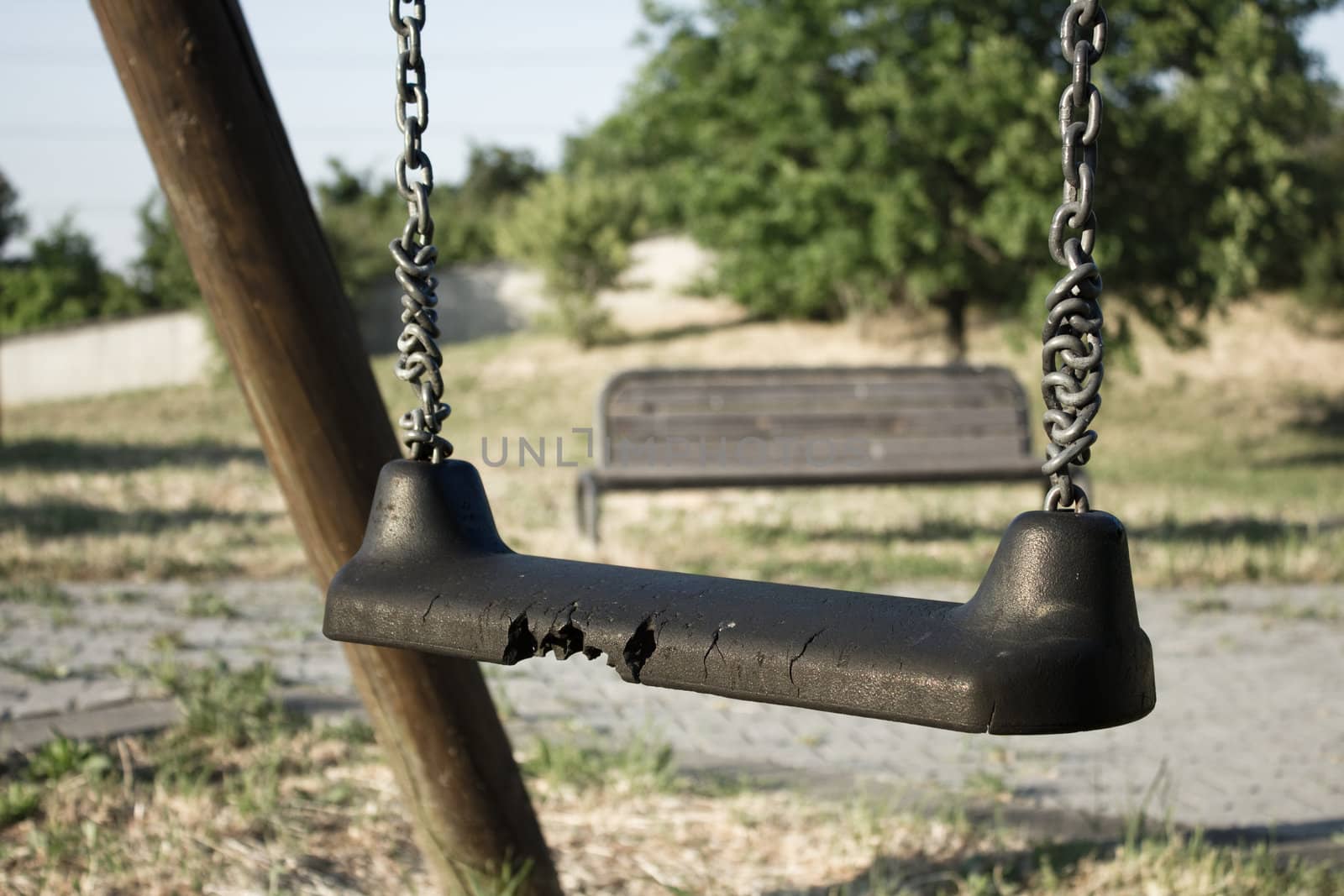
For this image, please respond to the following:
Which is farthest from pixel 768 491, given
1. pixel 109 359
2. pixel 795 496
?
pixel 109 359

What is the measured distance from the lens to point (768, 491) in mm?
12320

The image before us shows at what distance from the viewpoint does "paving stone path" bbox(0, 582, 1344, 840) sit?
405 centimetres

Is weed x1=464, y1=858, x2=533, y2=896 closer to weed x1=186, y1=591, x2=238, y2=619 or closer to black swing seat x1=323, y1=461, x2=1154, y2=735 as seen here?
black swing seat x1=323, y1=461, x2=1154, y2=735

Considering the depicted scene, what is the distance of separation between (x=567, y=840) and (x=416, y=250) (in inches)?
79.4

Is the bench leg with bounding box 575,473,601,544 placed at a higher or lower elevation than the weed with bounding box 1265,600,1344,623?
higher

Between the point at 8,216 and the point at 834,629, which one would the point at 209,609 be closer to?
the point at 834,629

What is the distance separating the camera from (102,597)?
21.8ft

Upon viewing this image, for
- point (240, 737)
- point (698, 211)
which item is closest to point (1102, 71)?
point (698, 211)

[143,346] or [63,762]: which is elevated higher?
[143,346]

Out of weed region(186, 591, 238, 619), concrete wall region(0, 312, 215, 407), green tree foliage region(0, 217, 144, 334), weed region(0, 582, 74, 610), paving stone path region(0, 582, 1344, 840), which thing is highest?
green tree foliage region(0, 217, 144, 334)

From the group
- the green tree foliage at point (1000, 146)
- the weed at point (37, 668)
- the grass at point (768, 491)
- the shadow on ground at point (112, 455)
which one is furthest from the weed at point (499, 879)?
the green tree foliage at point (1000, 146)

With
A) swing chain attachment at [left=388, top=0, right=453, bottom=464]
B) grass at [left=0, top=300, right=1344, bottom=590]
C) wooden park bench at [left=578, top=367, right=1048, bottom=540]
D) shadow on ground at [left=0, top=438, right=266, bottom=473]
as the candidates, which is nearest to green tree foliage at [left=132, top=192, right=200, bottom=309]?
grass at [left=0, top=300, right=1344, bottom=590]

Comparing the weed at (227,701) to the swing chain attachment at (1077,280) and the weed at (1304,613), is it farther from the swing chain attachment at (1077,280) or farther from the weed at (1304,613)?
the weed at (1304,613)

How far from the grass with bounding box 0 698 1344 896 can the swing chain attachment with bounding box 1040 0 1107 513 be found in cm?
185
